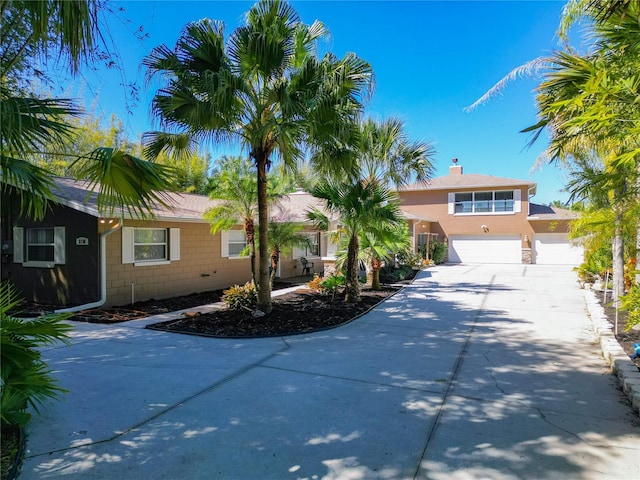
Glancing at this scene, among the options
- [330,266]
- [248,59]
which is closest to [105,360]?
[248,59]

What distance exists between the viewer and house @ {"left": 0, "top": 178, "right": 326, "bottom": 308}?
966 cm

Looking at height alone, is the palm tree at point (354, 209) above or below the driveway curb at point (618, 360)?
Answer: above

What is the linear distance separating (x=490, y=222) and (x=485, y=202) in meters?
1.45

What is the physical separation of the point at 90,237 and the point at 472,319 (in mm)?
9346

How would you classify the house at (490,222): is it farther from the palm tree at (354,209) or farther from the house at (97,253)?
the house at (97,253)

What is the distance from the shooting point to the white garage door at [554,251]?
24.2 m

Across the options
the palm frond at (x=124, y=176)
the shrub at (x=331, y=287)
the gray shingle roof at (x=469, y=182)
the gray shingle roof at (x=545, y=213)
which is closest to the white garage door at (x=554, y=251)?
the gray shingle roof at (x=545, y=213)

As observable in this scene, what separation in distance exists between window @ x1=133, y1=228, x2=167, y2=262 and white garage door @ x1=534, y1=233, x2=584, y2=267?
23106 millimetres

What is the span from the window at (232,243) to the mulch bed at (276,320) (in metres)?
4.19

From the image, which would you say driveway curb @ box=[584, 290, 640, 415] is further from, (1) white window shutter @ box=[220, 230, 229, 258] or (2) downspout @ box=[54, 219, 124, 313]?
(1) white window shutter @ box=[220, 230, 229, 258]

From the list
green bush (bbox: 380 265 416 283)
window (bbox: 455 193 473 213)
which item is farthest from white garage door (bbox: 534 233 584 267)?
green bush (bbox: 380 265 416 283)

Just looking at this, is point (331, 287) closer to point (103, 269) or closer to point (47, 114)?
point (103, 269)

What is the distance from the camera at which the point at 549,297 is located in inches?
458

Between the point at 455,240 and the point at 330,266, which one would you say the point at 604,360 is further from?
the point at 455,240
